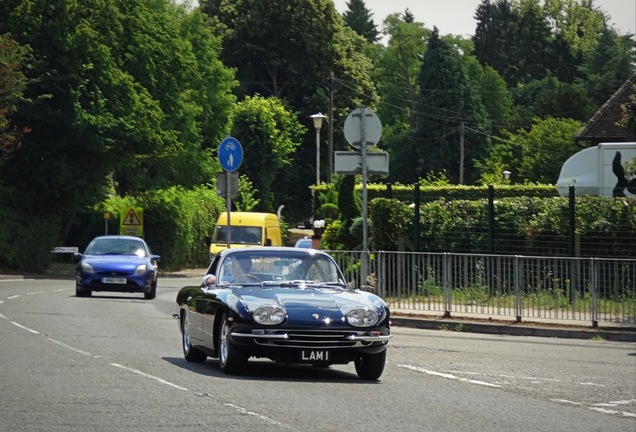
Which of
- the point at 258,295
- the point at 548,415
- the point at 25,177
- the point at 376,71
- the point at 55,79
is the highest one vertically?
the point at 376,71

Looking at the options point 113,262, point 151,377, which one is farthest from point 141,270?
point 151,377

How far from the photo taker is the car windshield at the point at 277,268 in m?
16.2

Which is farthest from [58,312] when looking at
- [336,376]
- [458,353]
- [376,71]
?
[376,71]

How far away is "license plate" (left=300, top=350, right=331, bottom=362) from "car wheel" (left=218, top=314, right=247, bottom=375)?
2.07ft

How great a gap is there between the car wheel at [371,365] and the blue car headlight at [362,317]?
1.47 feet

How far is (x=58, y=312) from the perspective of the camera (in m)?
26.9

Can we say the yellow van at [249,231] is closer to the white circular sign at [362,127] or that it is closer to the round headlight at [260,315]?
the white circular sign at [362,127]

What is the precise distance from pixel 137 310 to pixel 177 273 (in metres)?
34.7

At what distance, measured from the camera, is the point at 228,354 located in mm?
15094

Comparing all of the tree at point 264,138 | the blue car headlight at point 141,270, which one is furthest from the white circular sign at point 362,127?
the tree at point 264,138

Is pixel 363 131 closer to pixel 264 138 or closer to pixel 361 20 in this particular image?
pixel 264 138

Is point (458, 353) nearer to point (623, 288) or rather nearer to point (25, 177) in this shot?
point (623, 288)

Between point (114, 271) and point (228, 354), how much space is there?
18804 mm

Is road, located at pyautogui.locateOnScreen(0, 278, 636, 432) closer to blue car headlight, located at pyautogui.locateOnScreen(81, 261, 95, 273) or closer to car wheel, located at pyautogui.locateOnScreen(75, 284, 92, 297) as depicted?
blue car headlight, located at pyautogui.locateOnScreen(81, 261, 95, 273)
